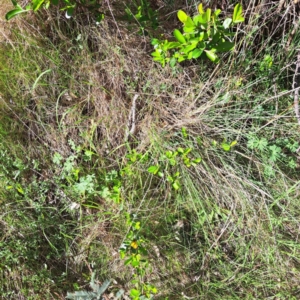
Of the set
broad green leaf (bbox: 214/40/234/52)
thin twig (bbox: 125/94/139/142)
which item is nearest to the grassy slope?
thin twig (bbox: 125/94/139/142)

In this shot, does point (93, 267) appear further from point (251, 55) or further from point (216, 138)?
point (251, 55)

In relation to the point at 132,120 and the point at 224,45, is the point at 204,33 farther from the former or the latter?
the point at 132,120

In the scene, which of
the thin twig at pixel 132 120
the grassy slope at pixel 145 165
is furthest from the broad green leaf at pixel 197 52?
the thin twig at pixel 132 120

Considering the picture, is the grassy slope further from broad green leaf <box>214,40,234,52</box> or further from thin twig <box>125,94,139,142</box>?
broad green leaf <box>214,40,234,52</box>

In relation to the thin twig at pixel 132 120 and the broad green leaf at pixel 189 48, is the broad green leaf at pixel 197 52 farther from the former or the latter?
the thin twig at pixel 132 120

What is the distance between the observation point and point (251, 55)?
1.84m

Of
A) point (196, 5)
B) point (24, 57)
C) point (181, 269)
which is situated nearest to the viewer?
point (196, 5)

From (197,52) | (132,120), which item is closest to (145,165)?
(132,120)

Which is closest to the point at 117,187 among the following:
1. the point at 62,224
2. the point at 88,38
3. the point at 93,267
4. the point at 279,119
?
the point at 62,224

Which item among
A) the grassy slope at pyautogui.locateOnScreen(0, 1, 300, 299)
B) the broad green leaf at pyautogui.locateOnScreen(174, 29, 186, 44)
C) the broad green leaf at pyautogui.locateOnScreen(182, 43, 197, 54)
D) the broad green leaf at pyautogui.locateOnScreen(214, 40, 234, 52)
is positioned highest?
the broad green leaf at pyautogui.locateOnScreen(174, 29, 186, 44)

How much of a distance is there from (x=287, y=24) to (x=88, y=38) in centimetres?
106

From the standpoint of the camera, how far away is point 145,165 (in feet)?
6.25

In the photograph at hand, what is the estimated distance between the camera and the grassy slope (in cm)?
187

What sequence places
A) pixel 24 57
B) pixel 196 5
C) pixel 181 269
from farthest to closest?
pixel 181 269, pixel 24 57, pixel 196 5
